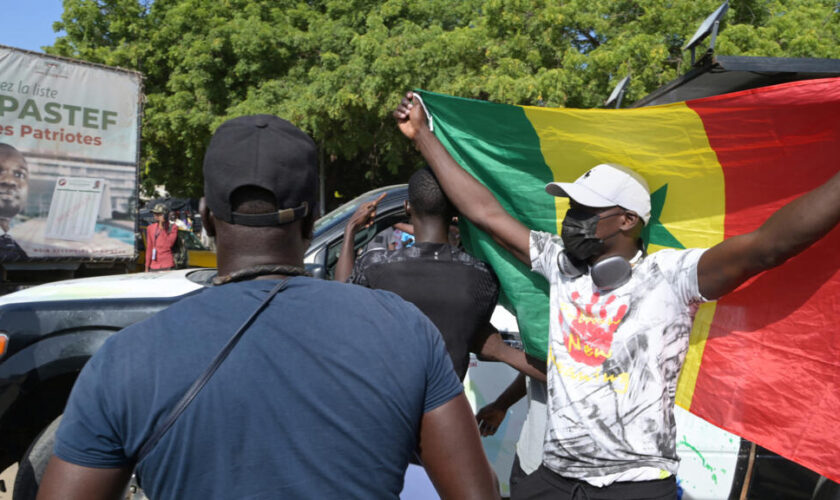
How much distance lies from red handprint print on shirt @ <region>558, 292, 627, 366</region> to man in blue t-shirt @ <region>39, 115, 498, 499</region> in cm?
102

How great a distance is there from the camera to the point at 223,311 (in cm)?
129

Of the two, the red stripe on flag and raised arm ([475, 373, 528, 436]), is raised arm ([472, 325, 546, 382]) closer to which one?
raised arm ([475, 373, 528, 436])

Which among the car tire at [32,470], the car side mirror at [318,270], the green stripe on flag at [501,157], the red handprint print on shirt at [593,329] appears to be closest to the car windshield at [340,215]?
the car side mirror at [318,270]

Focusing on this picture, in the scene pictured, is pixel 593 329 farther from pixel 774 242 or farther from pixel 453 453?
pixel 453 453

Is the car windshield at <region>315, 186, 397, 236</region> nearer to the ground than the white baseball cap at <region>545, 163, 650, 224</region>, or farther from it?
nearer to the ground

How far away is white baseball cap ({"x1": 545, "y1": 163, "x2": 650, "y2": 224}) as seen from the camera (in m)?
2.47

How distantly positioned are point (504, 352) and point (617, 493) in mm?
820

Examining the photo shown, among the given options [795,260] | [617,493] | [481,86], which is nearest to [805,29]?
[481,86]

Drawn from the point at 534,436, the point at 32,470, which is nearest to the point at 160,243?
the point at 32,470

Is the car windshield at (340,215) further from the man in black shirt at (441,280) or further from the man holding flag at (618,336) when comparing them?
the man holding flag at (618,336)

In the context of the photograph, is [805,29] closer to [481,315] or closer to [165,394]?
[481,315]

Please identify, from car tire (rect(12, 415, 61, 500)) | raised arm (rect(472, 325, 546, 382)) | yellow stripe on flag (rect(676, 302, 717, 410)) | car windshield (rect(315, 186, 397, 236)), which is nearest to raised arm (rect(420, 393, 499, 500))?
raised arm (rect(472, 325, 546, 382))

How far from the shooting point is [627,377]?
2.29 meters

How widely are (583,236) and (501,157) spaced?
893mm
